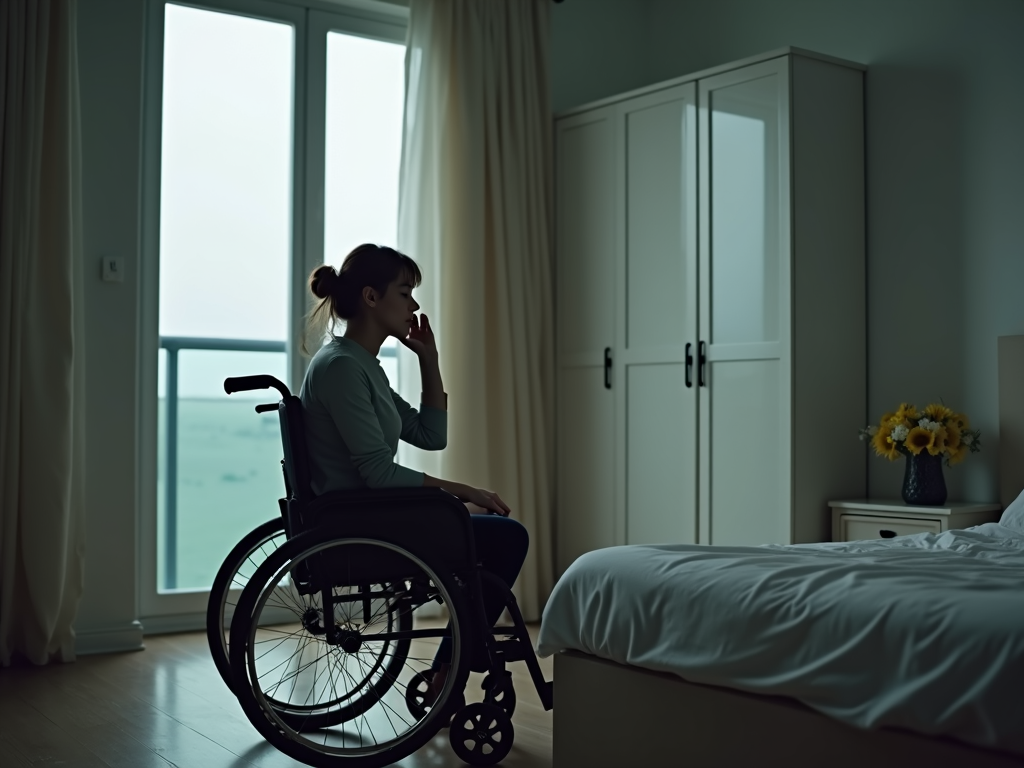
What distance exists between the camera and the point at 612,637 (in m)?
2.02

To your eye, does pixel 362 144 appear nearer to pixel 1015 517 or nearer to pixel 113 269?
pixel 113 269

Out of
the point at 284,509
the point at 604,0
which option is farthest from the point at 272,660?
the point at 604,0

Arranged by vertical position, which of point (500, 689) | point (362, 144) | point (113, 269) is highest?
point (362, 144)

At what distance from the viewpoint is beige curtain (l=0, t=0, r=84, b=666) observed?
3387 mm

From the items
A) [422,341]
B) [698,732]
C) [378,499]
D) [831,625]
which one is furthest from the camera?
[422,341]

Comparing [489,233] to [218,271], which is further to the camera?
[489,233]

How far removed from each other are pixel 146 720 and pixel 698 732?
5.02 ft

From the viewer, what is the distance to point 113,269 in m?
3.72

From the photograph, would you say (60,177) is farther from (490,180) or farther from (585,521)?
(585,521)

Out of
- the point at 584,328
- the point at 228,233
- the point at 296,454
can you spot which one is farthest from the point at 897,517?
the point at 228,233

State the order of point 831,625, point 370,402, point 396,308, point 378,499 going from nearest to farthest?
point 831,625
point 378,499
point 370,402
point 396,308

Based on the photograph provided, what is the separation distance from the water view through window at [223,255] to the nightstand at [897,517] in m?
2.06

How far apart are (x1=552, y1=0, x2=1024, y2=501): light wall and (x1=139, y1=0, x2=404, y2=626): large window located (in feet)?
6.11

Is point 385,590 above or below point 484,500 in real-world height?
below
